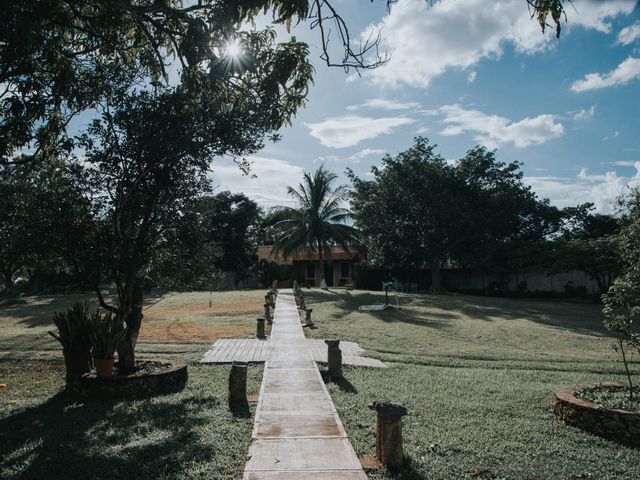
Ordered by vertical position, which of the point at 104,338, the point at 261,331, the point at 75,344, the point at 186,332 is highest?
the point at 104,338

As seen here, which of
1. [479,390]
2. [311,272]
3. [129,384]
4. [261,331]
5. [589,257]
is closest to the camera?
[129,384]

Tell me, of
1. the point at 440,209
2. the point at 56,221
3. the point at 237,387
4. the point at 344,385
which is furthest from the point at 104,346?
the point at 440,209

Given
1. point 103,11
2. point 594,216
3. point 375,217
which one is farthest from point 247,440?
point 594,216

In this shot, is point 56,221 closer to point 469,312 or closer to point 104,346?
point 104,346

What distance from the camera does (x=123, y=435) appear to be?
5.46 metres

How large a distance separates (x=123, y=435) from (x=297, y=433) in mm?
1866

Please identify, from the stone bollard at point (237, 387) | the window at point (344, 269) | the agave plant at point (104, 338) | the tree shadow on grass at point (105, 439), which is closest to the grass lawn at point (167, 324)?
the agave plant at point (104, 338)

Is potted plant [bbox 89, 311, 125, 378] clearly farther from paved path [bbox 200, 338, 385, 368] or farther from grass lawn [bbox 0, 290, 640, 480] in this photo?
paved path [bbox 200, 338, 385, 368]

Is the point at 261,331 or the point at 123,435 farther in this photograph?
the point at 261,331

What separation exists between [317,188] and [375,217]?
13.6ft

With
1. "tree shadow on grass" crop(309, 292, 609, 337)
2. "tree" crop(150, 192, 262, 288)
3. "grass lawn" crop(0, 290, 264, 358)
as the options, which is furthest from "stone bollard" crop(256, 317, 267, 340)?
"tree shadow on grass" crop(309, 292, 609, 337)

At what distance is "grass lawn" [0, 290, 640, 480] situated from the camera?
4672 millimetres

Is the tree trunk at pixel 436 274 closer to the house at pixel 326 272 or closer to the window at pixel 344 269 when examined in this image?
the house at pixel 326 272

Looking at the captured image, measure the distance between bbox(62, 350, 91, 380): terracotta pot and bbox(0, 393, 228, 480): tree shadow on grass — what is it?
53 cm
